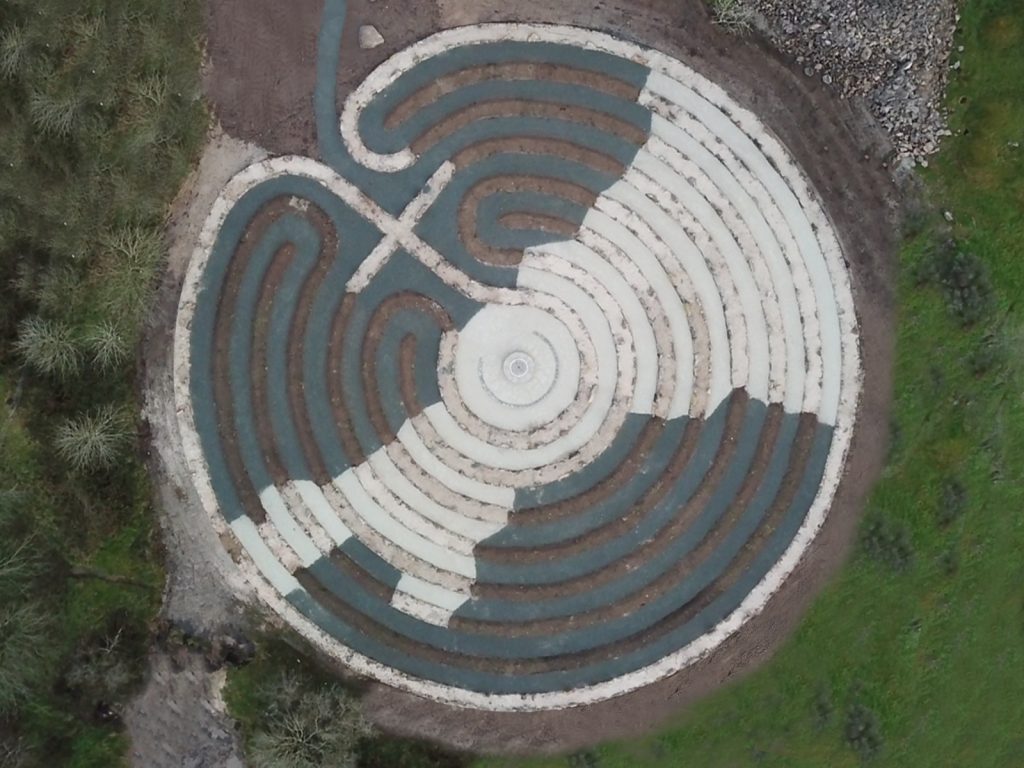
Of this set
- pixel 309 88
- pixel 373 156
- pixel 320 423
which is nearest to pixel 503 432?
pixel 320 423

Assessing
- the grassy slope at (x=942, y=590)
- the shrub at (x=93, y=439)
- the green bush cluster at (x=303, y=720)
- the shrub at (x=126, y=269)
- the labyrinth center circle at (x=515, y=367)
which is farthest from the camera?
the labyrinth center circle at (x=515, y=367)

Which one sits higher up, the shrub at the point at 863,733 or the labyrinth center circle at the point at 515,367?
the labyrinth center circle at the point at 515,367

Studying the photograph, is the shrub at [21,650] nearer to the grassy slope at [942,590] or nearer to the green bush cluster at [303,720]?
the green bush cluster at [303,720]

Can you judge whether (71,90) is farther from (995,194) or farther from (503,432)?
(995,194)

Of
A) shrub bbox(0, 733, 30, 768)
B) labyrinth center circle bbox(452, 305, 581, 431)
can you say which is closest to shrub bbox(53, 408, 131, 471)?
shrub bbox(0, 733, 30, 768)

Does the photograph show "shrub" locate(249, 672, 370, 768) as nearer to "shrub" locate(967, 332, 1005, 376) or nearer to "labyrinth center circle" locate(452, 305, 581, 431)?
"labyrinth center circle" locate(452, 305, 581, 431)

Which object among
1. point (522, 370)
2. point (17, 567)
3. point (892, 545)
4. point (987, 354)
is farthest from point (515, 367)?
point (17, 567)

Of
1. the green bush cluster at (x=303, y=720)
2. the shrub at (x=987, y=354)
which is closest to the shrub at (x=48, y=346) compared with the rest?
the green bush cluster at (x=303, y=720)
